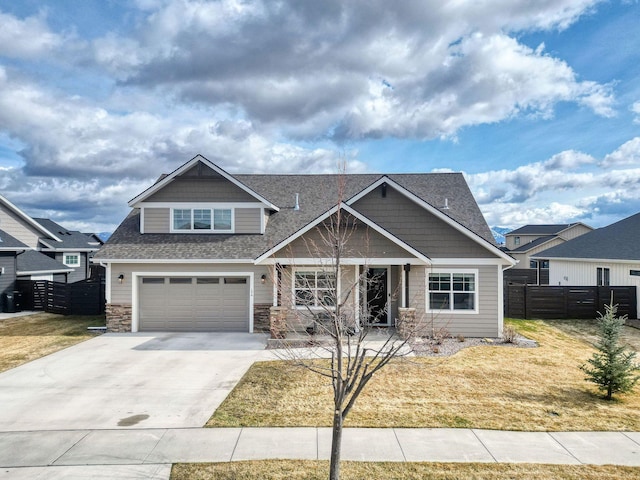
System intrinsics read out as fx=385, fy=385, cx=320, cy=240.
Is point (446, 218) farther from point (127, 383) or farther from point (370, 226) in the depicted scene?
point (127, 383)

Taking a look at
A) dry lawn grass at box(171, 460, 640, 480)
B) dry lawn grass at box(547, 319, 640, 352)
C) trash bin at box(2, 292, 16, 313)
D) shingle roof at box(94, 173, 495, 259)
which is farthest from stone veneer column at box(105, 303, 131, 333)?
dry lawn grass at box(547, 319, 640, 352)

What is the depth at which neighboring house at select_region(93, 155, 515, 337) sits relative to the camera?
1426 cm

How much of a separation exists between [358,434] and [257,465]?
1885 mm

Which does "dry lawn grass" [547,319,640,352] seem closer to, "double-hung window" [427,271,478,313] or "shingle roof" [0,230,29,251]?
"double-hung window" [427,271,478,313]

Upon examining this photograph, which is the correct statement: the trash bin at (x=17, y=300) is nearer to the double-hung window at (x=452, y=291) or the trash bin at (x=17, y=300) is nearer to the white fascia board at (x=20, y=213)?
the white fascia board at (x=20, y=213)

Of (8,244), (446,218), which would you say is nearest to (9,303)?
(8,244)

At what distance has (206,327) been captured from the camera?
50.7ft

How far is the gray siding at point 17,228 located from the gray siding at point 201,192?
1648cm

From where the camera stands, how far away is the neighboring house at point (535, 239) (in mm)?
43844

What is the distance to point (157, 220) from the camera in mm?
16672

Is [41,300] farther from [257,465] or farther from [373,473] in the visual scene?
[373,473]

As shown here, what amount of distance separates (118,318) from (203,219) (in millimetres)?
5207

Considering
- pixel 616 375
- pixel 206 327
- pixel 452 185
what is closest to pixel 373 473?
pixel 616 375

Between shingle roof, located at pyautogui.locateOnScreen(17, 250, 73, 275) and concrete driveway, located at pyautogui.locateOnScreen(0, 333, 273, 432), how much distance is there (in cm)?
1231
